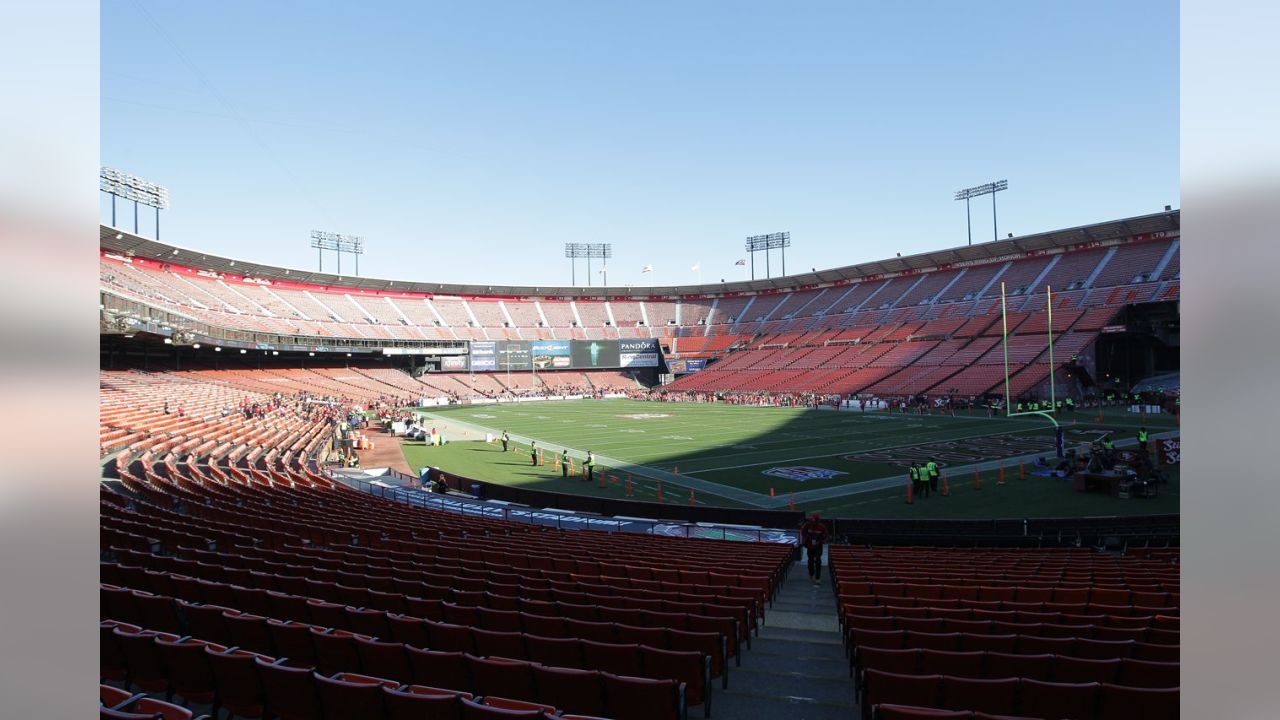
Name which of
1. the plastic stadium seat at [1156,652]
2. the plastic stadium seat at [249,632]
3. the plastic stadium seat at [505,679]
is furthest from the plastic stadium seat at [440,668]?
the plastic stadium seat at [1156,652]

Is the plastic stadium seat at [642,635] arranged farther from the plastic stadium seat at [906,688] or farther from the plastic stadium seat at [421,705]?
the plastic stadium seat at [421,705]

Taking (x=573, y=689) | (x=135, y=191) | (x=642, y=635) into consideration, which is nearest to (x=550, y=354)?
(x=135, y=191)

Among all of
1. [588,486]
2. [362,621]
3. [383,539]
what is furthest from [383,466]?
[362,621]

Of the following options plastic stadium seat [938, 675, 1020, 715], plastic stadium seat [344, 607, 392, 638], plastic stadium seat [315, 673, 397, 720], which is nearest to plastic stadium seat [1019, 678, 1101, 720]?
plastic stadium seat [938, 675, 1020, 715]

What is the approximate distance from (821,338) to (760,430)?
40215 mm

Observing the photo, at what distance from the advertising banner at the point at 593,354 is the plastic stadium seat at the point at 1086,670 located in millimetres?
83455

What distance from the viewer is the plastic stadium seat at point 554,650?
5051mm

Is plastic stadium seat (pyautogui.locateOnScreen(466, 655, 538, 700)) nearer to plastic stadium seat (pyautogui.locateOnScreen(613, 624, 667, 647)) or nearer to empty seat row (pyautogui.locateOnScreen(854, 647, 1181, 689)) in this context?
plastic stadium seat (pyautogui.locateOnScreen(613, 624, 667, 647))

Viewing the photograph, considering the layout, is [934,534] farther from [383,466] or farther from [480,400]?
[480,400]

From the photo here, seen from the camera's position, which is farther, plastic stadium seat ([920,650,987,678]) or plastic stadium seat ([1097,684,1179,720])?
plastic stadium seat ([920,650,987,678])

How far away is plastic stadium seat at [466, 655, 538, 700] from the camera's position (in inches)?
171

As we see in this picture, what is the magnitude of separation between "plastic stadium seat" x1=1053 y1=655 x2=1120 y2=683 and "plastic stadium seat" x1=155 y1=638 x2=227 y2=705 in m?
6.26

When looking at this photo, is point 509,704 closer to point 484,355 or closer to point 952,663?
point 952,663

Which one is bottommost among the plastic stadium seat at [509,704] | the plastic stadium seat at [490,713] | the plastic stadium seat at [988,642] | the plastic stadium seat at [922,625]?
the plastic stadium seat at [922,625]
